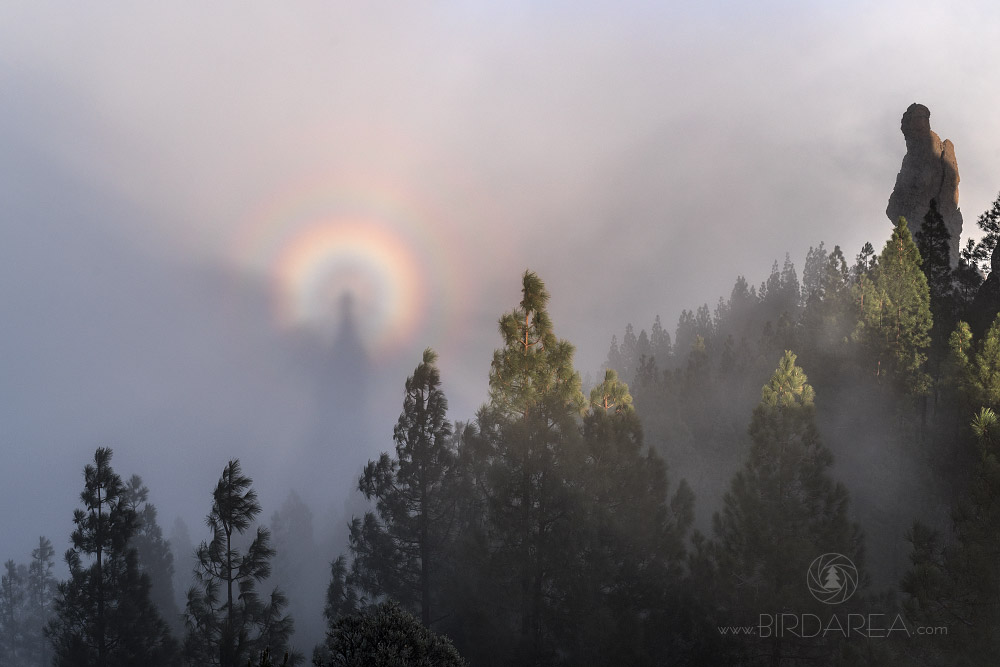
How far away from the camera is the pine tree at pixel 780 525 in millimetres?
23719

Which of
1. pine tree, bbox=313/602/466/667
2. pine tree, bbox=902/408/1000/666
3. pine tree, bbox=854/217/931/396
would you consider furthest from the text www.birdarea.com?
pine tree, bbox=854/217/931/396

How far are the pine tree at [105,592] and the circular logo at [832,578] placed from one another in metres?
31.0

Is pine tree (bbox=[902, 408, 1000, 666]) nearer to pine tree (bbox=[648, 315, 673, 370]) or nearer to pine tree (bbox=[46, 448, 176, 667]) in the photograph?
pine tree (bbox=[46, 448, 176, 667])

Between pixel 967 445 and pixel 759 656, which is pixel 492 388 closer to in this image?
pixel 759 656

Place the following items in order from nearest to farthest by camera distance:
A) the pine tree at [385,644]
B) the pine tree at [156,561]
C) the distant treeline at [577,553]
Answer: the pine tree at [385,644] → the distant treeline at [577,553] → the pine tree at [156,561]

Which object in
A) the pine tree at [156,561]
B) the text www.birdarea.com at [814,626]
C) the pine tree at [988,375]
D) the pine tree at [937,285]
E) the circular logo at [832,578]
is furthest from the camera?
the pine tree at [156,561]

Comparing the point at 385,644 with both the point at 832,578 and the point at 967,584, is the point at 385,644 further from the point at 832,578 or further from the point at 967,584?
the point at 967,584

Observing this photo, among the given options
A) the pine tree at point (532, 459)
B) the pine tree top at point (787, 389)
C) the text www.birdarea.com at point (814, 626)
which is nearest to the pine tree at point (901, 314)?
the pine tree top at point (787, 389)

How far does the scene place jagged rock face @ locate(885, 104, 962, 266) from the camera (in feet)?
212

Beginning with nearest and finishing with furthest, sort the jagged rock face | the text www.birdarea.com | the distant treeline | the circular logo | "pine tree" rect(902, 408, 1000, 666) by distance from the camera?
1. "pine tree" rect(902, 408, 1000, 666)
2. the distant treeline
3. the text www.birdarea.com
4. the circular logo
5. the jagged rock face

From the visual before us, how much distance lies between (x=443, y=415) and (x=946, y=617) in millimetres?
22739

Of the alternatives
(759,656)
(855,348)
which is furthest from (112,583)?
(855,348)

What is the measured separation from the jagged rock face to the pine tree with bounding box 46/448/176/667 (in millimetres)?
78791

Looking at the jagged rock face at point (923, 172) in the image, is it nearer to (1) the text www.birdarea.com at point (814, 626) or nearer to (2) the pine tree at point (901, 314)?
(2) the pine tree at point (901, 314)
